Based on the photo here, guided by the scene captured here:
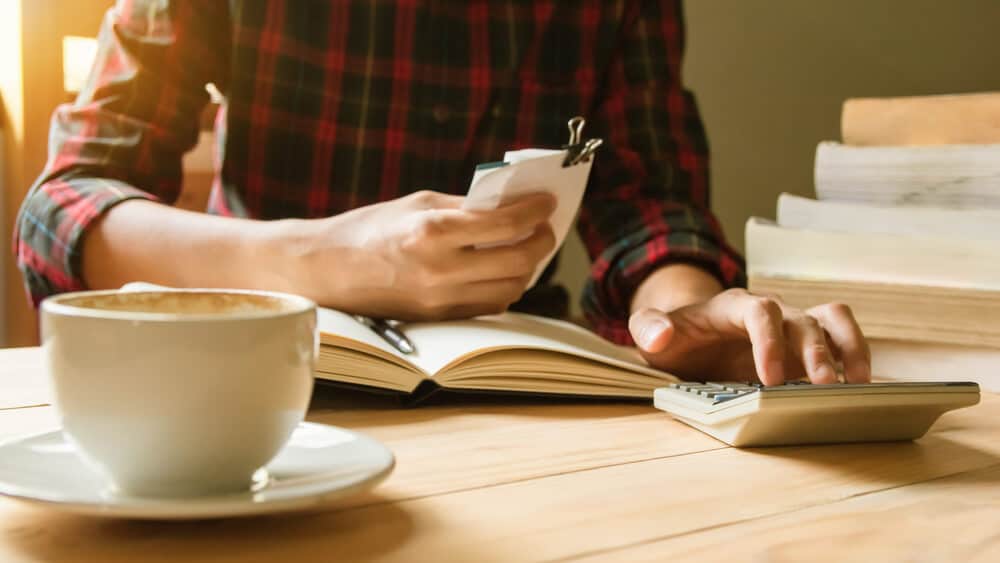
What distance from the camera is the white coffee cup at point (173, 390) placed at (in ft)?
1.12

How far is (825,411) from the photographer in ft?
1.71

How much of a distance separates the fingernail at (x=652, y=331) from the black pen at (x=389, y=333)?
0.16 m

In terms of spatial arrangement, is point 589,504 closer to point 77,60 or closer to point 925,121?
point 925,121

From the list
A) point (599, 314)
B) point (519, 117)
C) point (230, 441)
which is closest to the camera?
point (230, 441)

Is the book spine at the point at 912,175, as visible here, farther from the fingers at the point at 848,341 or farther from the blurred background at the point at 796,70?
the blurred background at the point at 796,70

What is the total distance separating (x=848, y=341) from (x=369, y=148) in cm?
69

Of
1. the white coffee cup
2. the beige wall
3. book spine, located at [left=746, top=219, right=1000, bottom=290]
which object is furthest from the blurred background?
the white coffee cup

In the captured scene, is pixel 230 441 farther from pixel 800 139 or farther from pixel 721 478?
pixel 800 139

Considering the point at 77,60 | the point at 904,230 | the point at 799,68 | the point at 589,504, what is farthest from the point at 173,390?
the point at 77,60

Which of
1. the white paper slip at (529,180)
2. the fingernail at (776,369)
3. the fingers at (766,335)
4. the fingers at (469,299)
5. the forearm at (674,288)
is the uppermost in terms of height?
the white paper slip at (529,180)

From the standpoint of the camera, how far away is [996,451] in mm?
561

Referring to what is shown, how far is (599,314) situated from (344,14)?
46cm

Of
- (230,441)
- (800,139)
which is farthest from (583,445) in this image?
(800,139)

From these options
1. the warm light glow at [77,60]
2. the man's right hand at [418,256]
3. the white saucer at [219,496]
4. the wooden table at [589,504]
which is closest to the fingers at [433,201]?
the man's right hand at [418,256]
